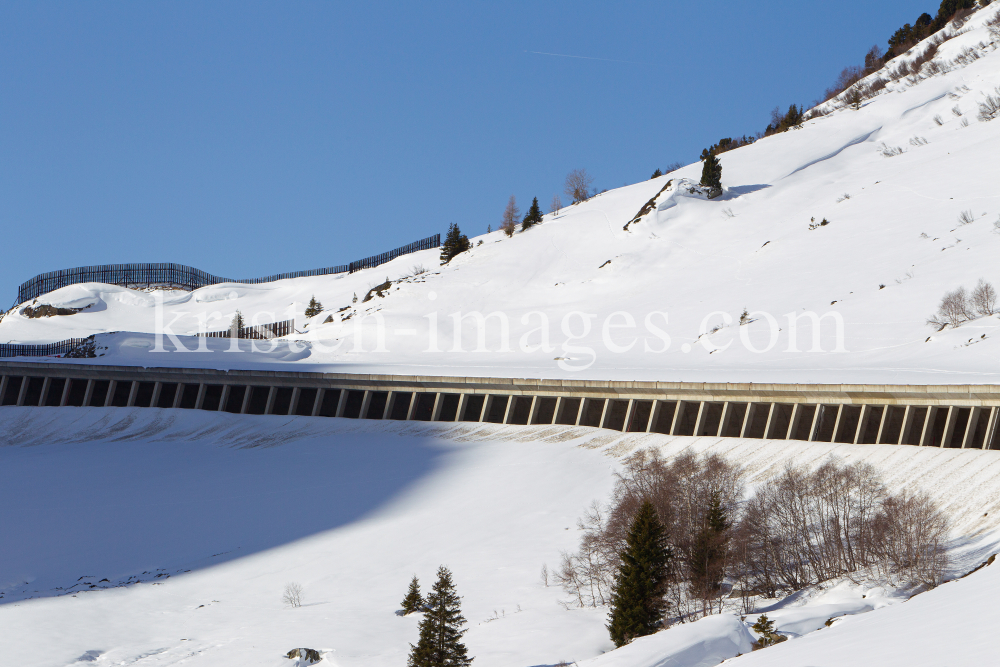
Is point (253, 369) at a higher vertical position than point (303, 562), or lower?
higher

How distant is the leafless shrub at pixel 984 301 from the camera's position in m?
43.8

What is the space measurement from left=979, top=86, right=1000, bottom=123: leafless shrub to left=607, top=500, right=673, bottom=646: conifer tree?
63.3 m

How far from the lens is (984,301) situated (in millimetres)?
44031

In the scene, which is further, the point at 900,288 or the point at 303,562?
the point at 900,288

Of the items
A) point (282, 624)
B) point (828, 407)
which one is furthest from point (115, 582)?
point (828, 407)

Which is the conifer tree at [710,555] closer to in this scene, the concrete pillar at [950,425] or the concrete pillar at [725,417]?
the concrete pillar at [950,425]

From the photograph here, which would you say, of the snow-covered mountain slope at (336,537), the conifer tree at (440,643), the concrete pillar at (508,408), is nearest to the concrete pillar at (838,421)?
the snow-covered mountain slope at (336,537)

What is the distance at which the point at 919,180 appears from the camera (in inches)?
2660

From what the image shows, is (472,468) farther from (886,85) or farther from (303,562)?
(886,85)

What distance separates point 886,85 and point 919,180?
33432mm

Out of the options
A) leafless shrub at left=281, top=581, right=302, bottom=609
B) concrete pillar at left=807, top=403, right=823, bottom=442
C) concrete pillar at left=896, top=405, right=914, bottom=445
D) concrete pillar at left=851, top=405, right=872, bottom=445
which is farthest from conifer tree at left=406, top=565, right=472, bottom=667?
concrete pillar at left=807, top=403, right=823, bottom=442

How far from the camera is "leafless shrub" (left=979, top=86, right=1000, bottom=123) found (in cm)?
7450

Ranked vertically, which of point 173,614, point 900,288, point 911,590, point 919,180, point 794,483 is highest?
point 919,180

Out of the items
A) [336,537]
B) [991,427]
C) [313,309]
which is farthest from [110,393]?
[991,427]
